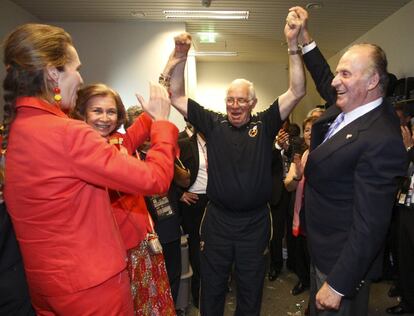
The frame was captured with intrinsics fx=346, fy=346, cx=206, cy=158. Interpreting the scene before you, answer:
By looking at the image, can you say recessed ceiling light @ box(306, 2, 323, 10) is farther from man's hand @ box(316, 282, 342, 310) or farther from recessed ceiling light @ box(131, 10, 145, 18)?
man's hand @ box(316, 282, 342, 310)

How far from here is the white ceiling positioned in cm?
479

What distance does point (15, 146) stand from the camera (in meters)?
1.03

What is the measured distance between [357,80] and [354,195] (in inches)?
18.8

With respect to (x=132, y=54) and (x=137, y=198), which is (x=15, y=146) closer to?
(x=137, y=198)

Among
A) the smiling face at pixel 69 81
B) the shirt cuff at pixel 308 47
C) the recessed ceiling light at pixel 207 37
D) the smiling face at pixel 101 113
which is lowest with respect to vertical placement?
the smiling face at pixel 101 113

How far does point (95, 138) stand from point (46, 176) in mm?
175

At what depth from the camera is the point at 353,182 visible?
1391 millimetres

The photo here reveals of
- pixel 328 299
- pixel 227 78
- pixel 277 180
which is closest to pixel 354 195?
pixel 328 299

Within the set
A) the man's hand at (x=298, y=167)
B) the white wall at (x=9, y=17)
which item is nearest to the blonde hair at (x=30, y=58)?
the man's hand at (x=298, y=167)

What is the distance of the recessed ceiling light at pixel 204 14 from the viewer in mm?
5086

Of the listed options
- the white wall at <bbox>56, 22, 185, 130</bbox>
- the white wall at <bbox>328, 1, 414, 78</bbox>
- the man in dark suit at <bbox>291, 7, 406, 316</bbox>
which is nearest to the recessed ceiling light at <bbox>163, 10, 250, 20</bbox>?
the white wall at <bbox>56, 22, 185, 130</bbox>

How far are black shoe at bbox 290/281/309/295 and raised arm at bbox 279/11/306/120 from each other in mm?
1872

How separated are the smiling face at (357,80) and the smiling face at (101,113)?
1.04 meters

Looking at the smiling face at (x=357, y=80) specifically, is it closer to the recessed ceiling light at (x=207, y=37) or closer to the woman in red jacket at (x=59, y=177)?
the woman in red jacket at (x=59, y=177)
